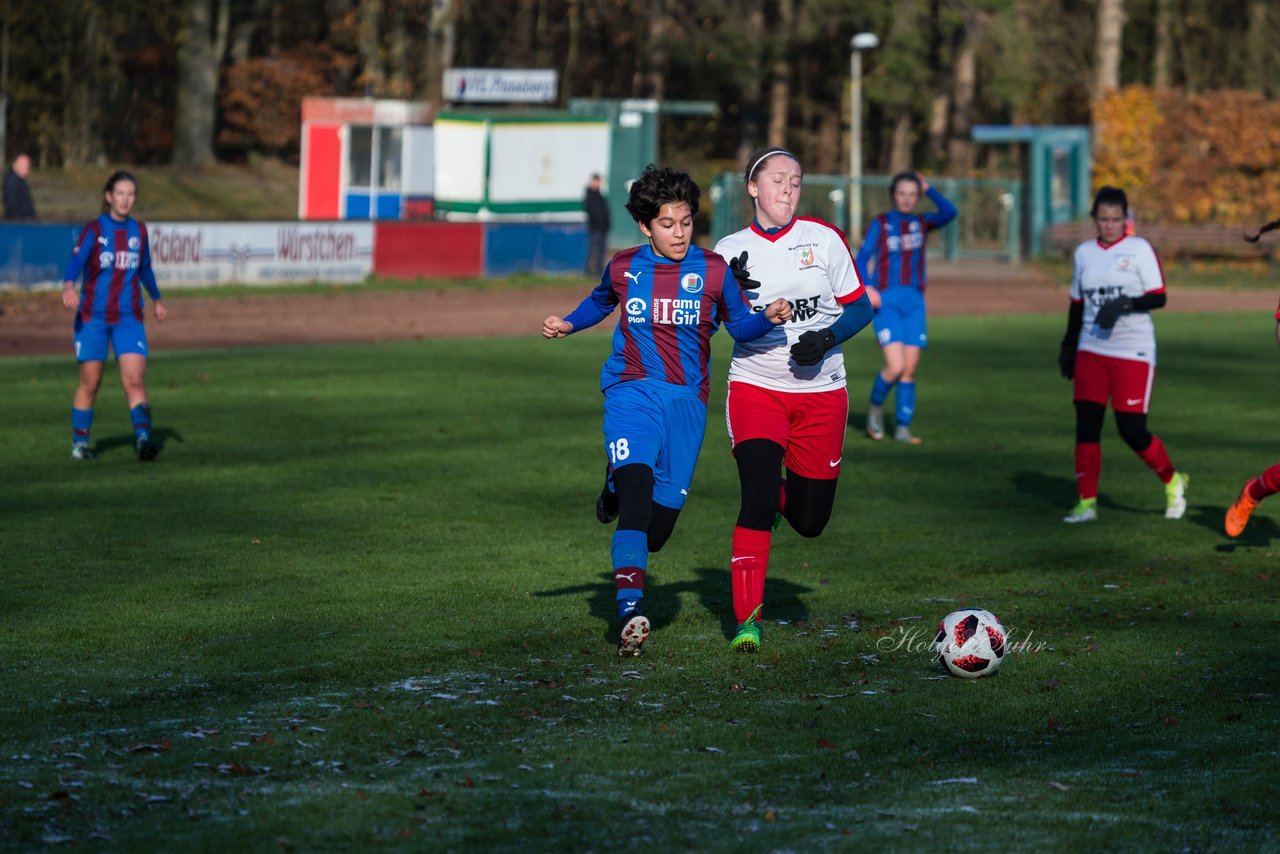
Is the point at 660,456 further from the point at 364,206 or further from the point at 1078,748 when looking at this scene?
the point at 364,206

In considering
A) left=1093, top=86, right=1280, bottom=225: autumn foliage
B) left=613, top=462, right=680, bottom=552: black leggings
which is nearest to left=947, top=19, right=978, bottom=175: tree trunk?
left=1093, top=86, right=1280, bottom=225: autumn foliage

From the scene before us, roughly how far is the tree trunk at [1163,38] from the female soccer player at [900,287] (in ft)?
158

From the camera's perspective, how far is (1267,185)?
1658 inches

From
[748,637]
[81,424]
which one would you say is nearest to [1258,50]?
[81,424]

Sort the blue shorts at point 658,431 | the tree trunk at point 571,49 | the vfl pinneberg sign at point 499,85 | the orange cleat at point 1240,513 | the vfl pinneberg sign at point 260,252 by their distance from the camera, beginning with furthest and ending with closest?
1. the tree trunk at point 571,49
2. the vfl pinneberg sign at point 499,85
3. the vfl pinneberg sign at point 260,252
4. the orange cleat at point 1240,513
5. the blue shorts at point 658,431

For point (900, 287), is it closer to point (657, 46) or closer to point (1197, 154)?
point (1197, 154)

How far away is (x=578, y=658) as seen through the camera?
25.2 feet

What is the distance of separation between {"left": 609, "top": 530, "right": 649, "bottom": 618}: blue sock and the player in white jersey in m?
4.75

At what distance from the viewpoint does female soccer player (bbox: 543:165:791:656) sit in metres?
7.57

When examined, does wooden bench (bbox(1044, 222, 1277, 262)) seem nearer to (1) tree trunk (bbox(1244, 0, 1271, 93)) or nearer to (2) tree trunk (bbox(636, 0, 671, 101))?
(2) tree trunk (bbox(636, 0, 671, 101))

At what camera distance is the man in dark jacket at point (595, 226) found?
34.9 meters

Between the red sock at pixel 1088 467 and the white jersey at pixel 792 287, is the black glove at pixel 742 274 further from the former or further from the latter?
the red sock at pixel 1088 467

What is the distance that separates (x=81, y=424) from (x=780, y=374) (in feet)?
25.1

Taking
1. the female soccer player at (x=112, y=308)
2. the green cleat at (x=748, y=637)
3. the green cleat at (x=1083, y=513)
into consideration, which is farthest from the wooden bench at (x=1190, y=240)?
the green cleat at (x=748, y=637)
